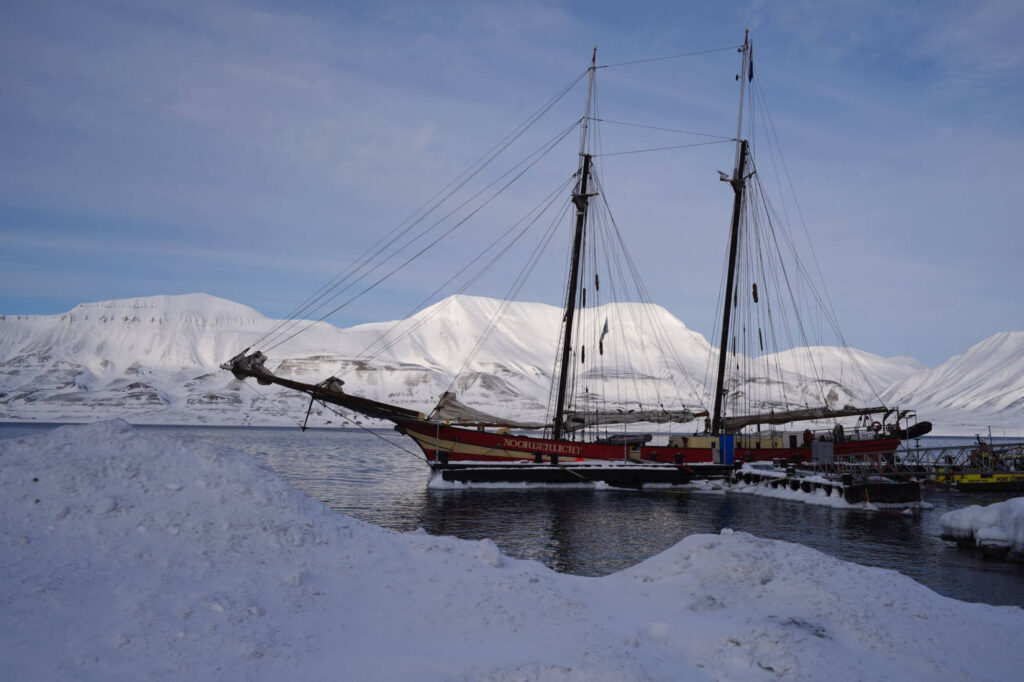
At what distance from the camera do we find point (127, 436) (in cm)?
1195

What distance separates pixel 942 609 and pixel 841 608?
7.58 ft

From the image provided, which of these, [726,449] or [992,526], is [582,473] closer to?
[726,449]

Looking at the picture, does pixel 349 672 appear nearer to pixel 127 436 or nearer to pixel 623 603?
pixel 623 603

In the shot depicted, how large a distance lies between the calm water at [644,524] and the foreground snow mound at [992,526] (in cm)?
78

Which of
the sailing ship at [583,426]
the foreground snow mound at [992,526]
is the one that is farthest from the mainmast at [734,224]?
the foreground snow mound at [992,526]

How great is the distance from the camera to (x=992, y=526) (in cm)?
2478

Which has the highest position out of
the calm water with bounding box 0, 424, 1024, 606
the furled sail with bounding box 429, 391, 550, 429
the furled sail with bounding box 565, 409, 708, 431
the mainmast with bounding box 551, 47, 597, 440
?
the mainmast with bounding box 551, 47, 597, 440

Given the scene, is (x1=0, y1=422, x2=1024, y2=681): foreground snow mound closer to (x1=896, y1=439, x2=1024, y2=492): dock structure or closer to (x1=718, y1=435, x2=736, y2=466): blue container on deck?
(x1=718, y1=435, x2=736, y2=466): blue container on deck

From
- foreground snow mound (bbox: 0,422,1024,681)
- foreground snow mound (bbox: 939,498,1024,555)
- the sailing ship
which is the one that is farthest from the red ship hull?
foreground snow mound (bbox: 0,422,1024,681)

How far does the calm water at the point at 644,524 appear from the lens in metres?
21.8

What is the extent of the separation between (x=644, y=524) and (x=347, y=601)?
80.8 feet

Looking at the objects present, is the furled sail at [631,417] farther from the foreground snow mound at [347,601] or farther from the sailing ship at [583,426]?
the foreground snow mound at [347,601]

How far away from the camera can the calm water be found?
21.8 meters

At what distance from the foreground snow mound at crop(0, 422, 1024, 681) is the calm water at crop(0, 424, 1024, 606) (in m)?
8.28
